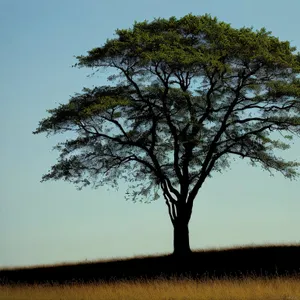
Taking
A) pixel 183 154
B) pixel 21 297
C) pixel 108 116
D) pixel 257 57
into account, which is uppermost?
pixel 257 57

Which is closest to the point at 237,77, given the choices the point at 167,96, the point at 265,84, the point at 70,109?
the point at 265,84

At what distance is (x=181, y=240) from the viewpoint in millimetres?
30688

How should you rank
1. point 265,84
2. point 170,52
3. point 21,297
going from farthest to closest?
point 265,84 < point 170,52 < point 21,297

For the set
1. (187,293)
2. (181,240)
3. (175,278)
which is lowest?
(187,293)

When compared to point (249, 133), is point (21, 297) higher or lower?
lower

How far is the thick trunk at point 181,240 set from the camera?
30625mm

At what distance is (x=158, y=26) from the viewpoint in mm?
30453

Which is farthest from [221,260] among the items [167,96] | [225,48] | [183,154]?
[225,48]

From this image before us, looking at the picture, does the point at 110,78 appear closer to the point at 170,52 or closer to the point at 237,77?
the point at 170,52

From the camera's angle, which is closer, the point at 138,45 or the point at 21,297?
the point at 21,297

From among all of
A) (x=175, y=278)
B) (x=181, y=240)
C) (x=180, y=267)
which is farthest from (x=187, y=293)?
(x=181, y=240)

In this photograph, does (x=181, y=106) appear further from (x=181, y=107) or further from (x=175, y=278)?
(x=175, y=278)

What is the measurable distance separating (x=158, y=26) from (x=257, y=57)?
5.76 meters

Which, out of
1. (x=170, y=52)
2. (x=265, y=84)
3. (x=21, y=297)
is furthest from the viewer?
(x=265, y=84)
